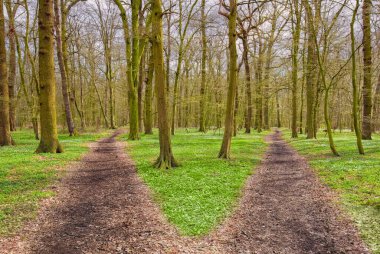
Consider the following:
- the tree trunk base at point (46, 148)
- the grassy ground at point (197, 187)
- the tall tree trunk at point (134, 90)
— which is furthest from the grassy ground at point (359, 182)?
the tall tree trunk at point (134, 90)

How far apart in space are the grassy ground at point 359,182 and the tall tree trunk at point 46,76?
42.4 feet

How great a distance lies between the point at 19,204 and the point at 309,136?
2435 centimetres

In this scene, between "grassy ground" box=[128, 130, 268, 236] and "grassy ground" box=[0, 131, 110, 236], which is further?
"grassy ground" box=[128, 130, 268, 236]

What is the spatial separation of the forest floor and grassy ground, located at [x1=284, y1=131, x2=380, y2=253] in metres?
0.35

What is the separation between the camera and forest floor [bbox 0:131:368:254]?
5.79 meters

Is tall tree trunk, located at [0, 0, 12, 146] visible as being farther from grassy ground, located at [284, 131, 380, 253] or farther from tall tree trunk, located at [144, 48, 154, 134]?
grassy ground, located at [284, 131, 380, 253]

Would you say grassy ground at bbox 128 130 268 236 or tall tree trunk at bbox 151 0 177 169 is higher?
tall tree trunk at bbox 151 0 177 169

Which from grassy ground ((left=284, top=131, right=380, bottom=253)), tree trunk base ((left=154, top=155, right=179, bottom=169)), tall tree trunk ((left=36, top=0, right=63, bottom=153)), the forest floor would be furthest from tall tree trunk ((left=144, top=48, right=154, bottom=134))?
the forest floor

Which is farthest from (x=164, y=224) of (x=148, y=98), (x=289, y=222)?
(x=148, y=98)

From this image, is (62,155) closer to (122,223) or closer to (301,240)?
(122,223)

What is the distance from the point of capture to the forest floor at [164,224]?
5.79 m

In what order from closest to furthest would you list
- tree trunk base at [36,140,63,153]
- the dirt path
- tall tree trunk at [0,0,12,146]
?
the dirt path < tree trunk base at [36,140,63,153] < tall tree trunk at [0,0,12,146]

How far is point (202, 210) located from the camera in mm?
7770

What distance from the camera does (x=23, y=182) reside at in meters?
9.56
